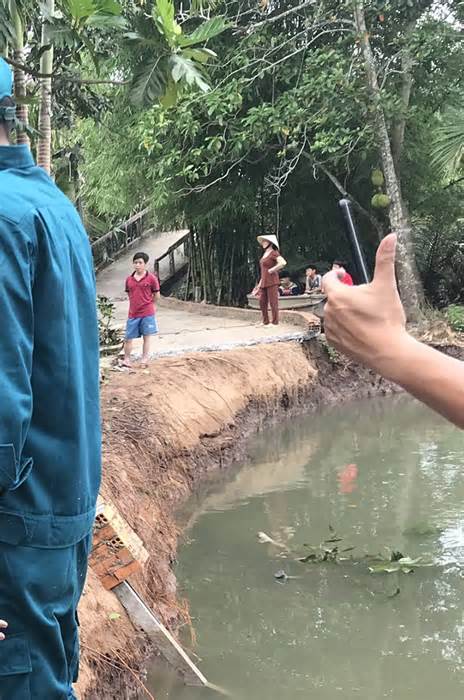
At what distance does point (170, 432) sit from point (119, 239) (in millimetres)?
17166

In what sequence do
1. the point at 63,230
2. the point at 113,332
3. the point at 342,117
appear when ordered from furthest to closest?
1. the point at 342,117
2. the point at 113,332
3. the point at 63,230

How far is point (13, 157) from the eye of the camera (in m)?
1.49

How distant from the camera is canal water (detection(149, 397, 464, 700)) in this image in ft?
13.2

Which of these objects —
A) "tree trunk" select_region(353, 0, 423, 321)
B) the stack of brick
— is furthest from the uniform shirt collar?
"tree trunk" select_region(353, 0, 423, 321)

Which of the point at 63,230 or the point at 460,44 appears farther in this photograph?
the point at 460,44

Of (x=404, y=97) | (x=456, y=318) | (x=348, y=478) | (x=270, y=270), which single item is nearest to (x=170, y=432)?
(x=348, y=478)

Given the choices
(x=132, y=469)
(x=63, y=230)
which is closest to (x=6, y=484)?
(x=63, y=230)

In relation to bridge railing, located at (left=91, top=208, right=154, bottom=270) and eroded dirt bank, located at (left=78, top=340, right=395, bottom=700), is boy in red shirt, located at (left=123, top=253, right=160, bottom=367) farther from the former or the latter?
bridge railing, located at (left=91, top=208, right=154, bottom=270)

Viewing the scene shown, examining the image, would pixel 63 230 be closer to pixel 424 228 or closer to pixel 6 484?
pixel 6 484

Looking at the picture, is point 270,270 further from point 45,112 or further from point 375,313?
point 375,313

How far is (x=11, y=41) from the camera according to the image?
3.17 meters

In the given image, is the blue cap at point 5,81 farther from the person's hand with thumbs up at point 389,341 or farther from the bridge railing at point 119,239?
the bridge railing at point 119,239

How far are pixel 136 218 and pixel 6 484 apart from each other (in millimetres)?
22947

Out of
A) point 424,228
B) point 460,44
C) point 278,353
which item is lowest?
point 278,353
